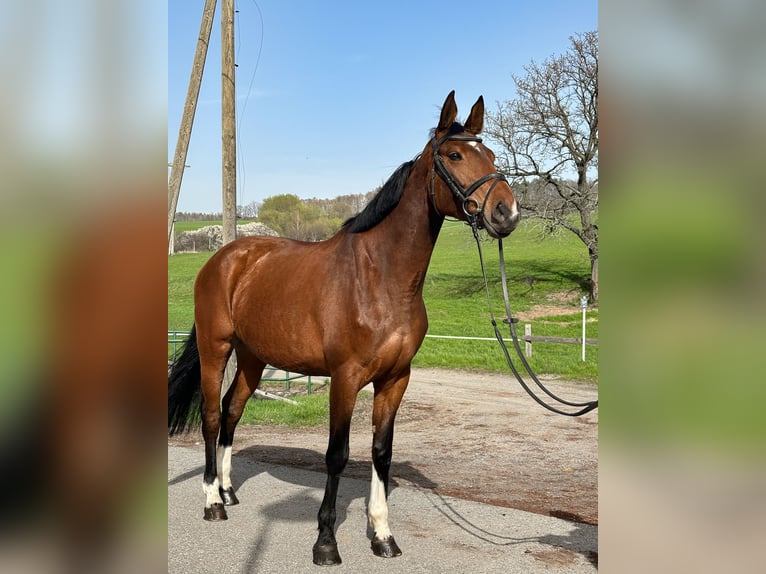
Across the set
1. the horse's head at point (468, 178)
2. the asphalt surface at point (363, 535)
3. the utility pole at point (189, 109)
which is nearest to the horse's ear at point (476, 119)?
the horse's head at point (468, 178)

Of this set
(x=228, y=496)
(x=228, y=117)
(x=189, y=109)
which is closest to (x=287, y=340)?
(x=228, y=496)

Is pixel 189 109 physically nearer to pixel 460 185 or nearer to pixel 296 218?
pixel 460 185

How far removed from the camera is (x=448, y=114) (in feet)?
13.0

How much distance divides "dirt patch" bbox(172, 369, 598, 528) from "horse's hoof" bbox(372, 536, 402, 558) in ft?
4.33

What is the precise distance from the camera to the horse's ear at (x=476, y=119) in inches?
154

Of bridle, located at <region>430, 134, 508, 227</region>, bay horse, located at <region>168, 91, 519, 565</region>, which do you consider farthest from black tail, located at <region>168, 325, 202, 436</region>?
bridle, located at <region>430, 134, 508, 227</region>

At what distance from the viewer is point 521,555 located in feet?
13.3

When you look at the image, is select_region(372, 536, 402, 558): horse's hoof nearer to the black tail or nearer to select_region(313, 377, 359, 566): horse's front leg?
select_region(313, 377, 359, 566): horse's front leg

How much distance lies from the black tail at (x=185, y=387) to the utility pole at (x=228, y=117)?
2.69 meters
